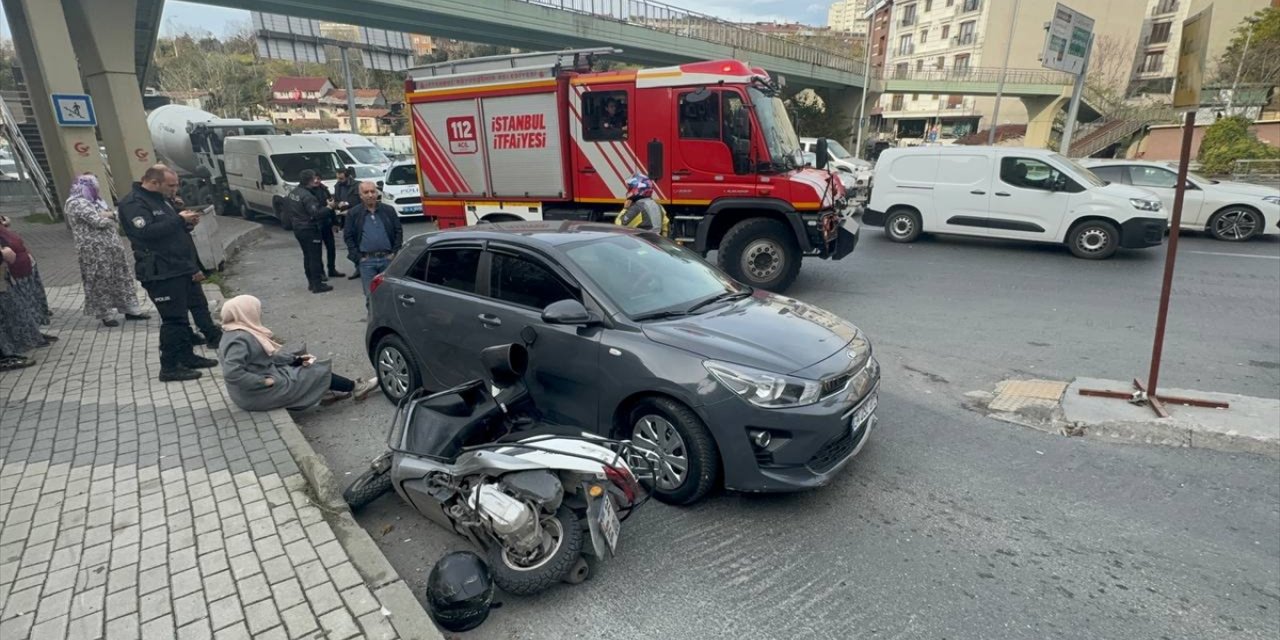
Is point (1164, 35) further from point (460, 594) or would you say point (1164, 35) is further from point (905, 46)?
point (460, 594)

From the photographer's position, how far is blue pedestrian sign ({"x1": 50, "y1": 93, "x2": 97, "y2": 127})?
1153cm

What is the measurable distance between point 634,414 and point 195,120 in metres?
25.1

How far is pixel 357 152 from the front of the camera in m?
17.9

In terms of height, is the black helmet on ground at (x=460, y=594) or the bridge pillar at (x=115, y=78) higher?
the bridge pillar at (x=115, y=78)

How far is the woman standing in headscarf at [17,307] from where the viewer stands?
573cm

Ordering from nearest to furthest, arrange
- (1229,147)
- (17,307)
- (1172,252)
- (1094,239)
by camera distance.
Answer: (1172,252), (17,307), (1094,239), (1229,147)

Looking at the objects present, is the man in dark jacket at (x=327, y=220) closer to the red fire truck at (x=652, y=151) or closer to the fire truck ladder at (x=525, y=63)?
the red fire truck at (x=652, y=151)

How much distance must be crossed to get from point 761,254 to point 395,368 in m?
5.10

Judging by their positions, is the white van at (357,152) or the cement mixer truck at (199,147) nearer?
the white van at (357,152)

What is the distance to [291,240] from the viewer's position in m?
13.9

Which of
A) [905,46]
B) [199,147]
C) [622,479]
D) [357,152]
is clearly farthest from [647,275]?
[905,46]

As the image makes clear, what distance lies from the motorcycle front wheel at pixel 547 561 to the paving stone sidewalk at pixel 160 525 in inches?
21.1

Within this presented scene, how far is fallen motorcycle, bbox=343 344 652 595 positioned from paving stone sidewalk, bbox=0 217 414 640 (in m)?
0.52

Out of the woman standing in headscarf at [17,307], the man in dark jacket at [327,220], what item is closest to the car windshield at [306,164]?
the man in dark jacket at [327,220]
